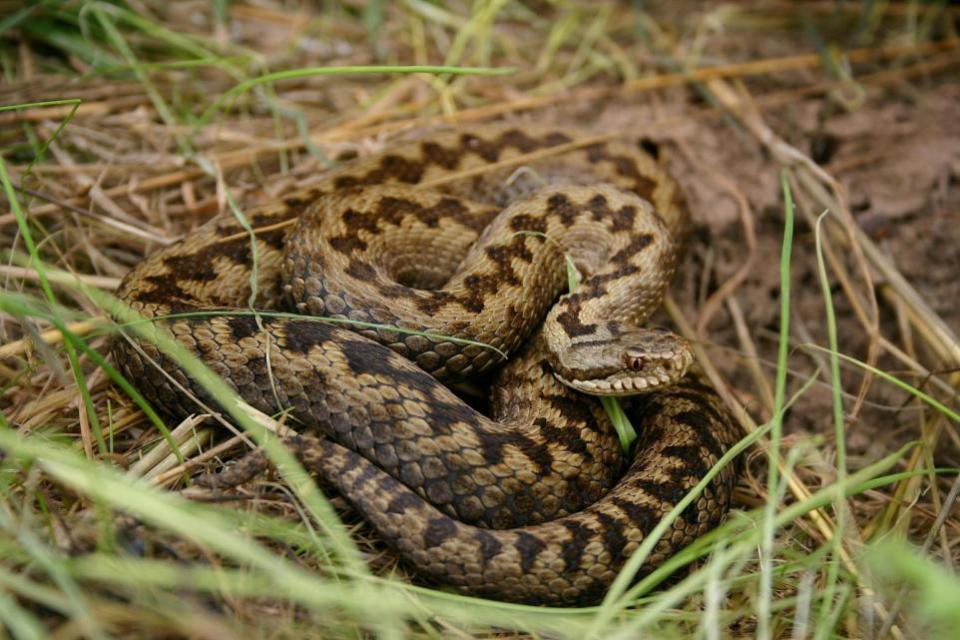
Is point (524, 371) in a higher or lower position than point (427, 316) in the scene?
lower

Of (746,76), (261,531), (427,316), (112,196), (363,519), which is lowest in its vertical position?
(363,519)

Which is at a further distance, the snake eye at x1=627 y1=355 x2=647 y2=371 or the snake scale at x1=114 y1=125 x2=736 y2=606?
the snake eye at x1=627 y1=355 x2=647 y2=371

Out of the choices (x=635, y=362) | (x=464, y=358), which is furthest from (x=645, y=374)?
(x=464, y=358)

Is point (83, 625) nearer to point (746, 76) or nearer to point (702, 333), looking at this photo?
point (702, 333)

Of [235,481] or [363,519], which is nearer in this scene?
[235,481]

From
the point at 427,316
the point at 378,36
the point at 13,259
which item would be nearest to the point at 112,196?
the point at 13,259
